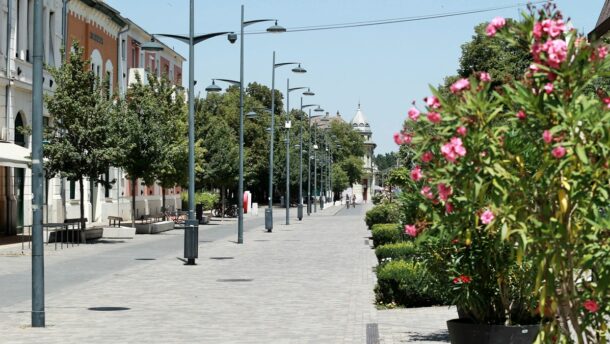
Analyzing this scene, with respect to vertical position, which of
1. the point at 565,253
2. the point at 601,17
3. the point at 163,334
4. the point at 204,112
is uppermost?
the point at 601,17

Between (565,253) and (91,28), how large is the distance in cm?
4668

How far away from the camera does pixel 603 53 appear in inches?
263

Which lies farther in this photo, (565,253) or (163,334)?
(163,334)

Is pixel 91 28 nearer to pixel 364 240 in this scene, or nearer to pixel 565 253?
pixel 364 240

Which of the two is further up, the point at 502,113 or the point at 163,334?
the point at 502,113

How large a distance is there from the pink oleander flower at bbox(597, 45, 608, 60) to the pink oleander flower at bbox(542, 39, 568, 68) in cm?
23

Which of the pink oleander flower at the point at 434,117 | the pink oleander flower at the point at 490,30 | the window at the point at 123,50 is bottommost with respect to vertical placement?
the pink oleander flower at the point at 434,117

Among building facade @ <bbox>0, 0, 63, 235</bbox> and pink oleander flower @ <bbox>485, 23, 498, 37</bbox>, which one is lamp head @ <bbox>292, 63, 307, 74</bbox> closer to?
building facade @ <bbox>0, 0, 63, 235</bbox>

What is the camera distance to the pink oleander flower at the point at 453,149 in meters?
6.54

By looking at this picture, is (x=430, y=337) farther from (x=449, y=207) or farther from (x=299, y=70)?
(x=299, y=70)

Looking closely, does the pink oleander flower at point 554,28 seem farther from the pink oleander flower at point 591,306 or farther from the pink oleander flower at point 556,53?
the pink oleander flower at point 591,306

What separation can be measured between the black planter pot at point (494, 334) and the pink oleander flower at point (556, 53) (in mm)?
2879

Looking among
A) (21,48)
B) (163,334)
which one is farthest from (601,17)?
(163,334)

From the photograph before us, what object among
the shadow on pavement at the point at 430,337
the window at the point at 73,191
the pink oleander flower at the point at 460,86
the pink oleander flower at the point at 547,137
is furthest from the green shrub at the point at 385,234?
the window at the point at 73,191
